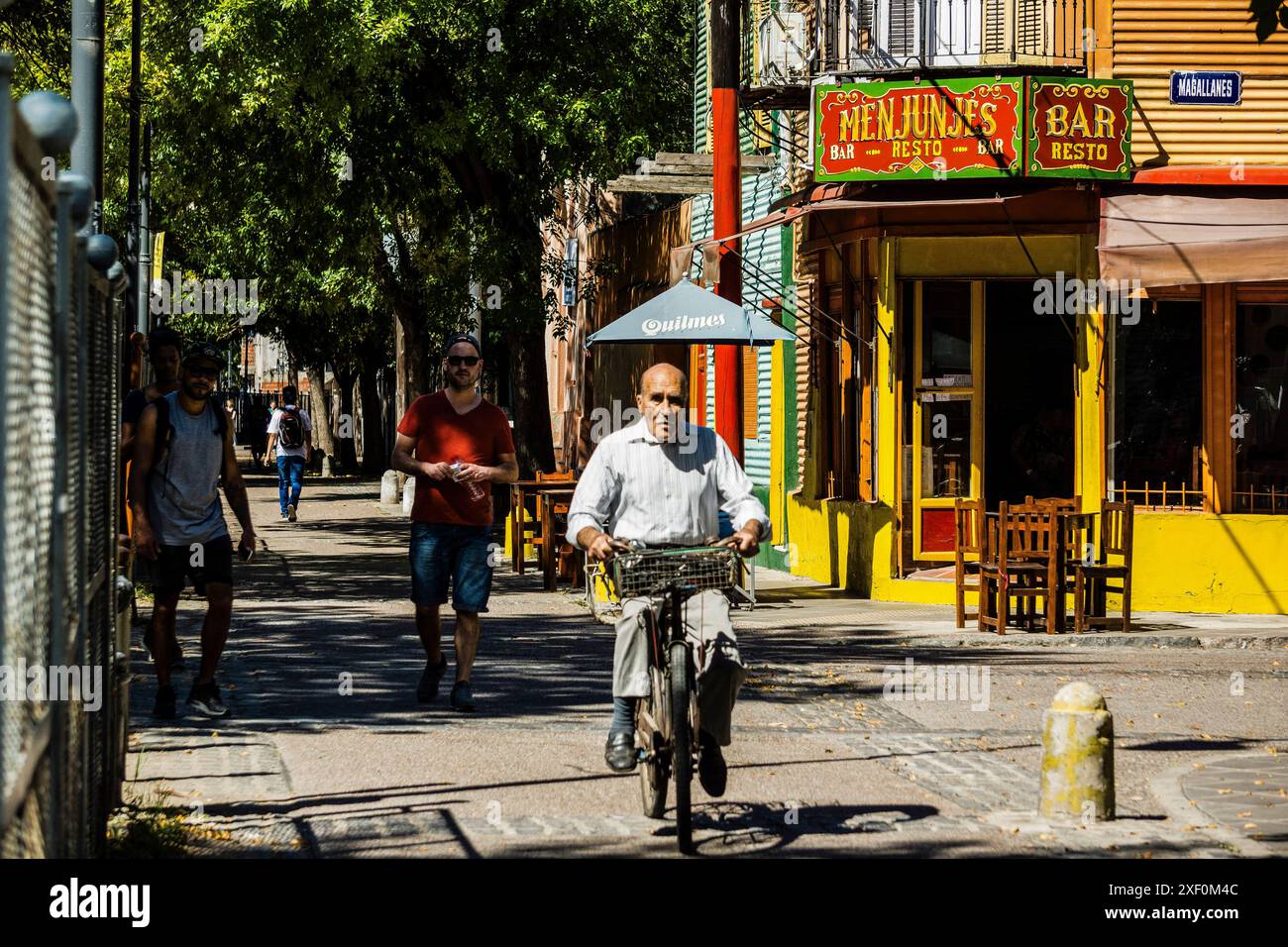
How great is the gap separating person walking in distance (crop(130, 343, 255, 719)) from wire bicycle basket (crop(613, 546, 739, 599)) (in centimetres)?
334

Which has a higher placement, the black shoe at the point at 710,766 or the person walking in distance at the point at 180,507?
the person walking in distance at the point at 180,507

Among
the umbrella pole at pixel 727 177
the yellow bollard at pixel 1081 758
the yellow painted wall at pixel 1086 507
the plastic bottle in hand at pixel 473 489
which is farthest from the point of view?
the yellow painted wall at pixel 1086 507

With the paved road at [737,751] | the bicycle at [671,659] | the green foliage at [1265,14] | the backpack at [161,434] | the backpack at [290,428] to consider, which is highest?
the green foliage at [1265,14]

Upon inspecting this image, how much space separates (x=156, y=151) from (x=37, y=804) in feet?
90.3

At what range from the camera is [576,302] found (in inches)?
1217

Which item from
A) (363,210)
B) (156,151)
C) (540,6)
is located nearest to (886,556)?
(540,6)

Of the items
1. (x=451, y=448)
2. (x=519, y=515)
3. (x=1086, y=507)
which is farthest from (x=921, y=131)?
(x=451, y=448)

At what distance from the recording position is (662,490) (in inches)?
300

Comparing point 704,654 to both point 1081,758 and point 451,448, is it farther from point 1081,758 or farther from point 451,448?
point 451,448

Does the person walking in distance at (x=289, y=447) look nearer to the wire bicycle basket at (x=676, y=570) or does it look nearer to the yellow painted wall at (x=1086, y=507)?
the yellow painted wall at (x=1086, y=507)

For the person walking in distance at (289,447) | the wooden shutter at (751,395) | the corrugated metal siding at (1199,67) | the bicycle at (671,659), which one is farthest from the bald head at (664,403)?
the person walking in distance at (289,447)

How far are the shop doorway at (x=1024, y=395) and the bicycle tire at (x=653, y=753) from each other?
431 inches

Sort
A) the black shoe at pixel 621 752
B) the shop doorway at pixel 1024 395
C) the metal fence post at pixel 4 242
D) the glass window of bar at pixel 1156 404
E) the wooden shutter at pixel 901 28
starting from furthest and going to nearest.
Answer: the wooden shutter at pixel 901 28 < the shop doorway at pixel 1024 395 < the glass window of bar at pixel 1156 404 < the black shoe at pixel 621 752 < the metal fence post at pixel 4 242

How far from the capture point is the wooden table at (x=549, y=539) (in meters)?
18.4
